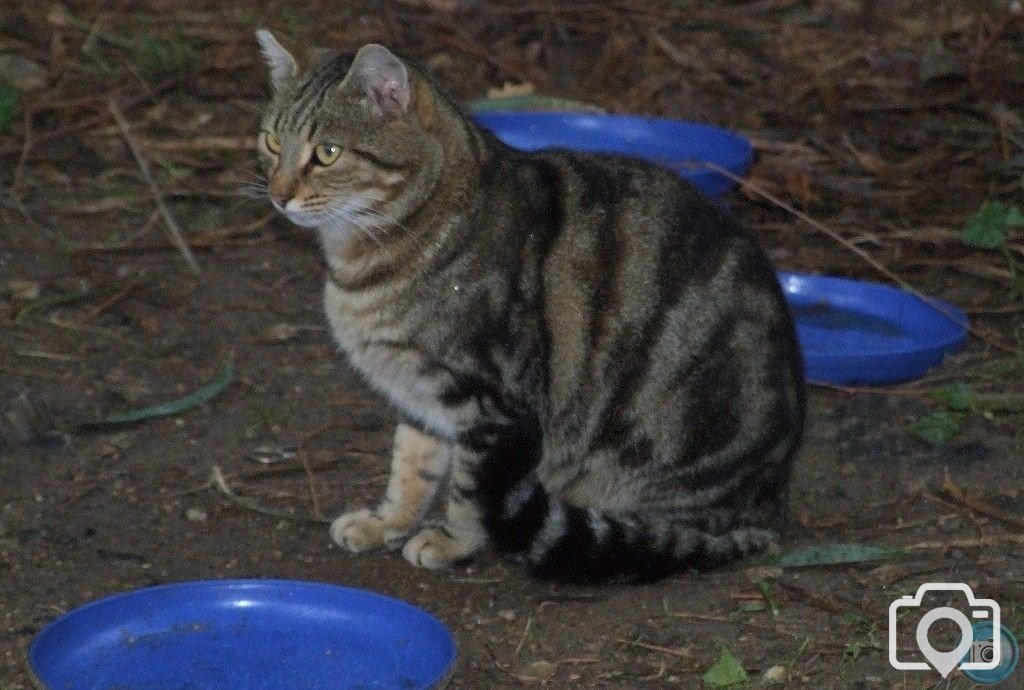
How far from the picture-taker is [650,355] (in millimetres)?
3793

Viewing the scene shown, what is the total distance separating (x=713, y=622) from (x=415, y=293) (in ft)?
3.06

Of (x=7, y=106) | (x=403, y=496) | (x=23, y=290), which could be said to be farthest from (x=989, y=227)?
(x=7, y=106)

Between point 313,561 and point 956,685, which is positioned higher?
point 956,685

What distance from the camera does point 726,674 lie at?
324cm

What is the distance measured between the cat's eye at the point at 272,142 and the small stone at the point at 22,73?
3.00 meters

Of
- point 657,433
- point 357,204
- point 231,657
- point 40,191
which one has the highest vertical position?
point 357,204

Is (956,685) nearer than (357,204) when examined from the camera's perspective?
Yes

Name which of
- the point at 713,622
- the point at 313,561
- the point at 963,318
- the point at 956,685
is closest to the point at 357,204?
the point at 313,561

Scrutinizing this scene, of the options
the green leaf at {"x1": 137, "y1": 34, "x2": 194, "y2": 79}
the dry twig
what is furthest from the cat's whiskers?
the green leaf at {"x1": 137, "y1": 34, "x2": 194, "y2": 79}

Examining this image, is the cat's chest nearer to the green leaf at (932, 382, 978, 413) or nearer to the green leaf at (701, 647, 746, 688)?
the green leaf at (701, 647, 746, 688)

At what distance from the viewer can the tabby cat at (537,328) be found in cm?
366

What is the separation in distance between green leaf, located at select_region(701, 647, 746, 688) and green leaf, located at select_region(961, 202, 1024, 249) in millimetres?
2578

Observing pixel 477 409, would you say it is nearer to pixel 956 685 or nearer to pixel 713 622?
pixel 713 622

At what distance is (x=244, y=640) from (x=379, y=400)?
138 centimetres
